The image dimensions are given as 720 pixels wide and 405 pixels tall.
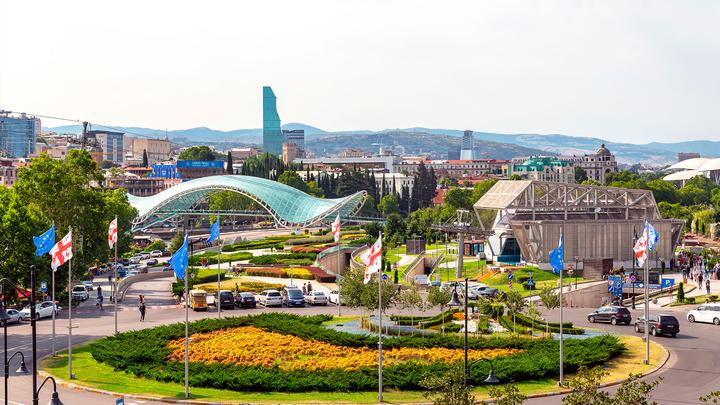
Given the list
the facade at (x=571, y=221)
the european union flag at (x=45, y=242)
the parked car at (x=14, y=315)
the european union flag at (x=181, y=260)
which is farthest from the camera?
the facade at (x=571, y=221)

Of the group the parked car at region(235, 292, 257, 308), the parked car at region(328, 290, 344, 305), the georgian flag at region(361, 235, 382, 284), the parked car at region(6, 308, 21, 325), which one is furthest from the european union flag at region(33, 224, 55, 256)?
the parked car at region(328, 290, 344, 305)

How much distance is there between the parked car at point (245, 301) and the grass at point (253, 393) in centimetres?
1555

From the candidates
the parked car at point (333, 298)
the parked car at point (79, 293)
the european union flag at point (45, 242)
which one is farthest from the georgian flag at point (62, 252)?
the parked car at point (79, 293)

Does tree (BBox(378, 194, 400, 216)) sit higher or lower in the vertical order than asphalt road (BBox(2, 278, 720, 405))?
higher

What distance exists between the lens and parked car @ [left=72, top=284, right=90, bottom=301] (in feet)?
182

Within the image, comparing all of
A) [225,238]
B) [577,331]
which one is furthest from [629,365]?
[225,238]

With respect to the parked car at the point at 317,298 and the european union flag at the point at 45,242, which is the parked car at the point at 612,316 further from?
the european union flag at the point at 45,242

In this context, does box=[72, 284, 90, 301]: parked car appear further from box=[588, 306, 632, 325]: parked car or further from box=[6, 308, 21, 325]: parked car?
box=[588, 306, 632, 325]: parked car

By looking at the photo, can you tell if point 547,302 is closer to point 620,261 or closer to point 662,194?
point 620,261

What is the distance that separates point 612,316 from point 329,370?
17349 mm

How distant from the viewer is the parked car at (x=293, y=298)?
171 feet

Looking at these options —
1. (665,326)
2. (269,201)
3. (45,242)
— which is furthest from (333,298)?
(269,201)

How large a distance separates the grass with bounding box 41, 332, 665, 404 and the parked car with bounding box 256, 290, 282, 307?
16506 millimetres

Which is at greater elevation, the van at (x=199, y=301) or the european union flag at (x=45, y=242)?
the european union flag at (x=45, y=242)
